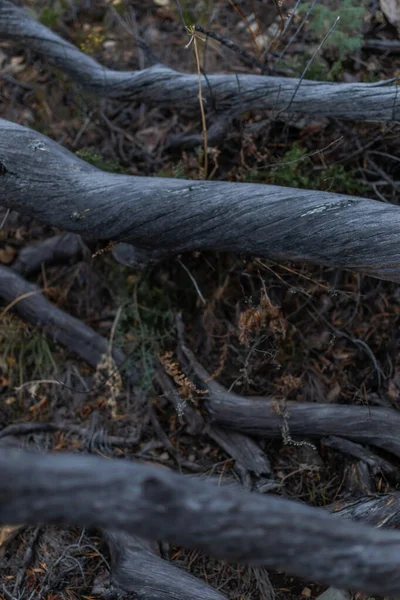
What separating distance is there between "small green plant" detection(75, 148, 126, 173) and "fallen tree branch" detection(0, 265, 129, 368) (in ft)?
3.03

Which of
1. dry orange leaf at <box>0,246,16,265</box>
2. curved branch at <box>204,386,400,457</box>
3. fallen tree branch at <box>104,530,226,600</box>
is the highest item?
dry orange leaf at <box>0,246,16,265</box>

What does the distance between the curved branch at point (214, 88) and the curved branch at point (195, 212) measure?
0.70 m

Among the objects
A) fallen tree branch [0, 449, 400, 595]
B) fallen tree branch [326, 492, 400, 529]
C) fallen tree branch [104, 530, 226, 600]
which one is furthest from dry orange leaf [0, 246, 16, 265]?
fallen tree branch [0, 449, 400, 595]

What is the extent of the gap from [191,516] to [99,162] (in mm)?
2651

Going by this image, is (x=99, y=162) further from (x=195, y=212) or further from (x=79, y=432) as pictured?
(x=79, y=432)

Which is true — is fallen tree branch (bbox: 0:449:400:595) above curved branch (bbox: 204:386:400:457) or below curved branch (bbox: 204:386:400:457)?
above

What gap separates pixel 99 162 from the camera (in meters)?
3.67

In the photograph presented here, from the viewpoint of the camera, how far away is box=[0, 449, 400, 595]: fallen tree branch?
1425 mm

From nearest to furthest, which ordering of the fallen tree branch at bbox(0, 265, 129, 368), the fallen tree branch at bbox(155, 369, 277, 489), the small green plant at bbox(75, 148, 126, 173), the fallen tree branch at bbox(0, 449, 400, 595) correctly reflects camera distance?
the fallen tree branch at bbox(0, 449, 400, 595)
the fallen tree branch at bbox(155, 369, 277, 489)
the small green plant at bbox(75, 148, 126, 173)
the fallen tree branch at bbox(0, 265, 129, 368)

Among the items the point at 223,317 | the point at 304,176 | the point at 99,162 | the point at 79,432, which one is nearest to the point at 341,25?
the point at 304,176

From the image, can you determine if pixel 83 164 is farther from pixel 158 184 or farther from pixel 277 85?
pixel 277 85

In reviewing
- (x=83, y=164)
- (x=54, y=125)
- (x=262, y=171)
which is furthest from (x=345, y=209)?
(x=54, y=125)

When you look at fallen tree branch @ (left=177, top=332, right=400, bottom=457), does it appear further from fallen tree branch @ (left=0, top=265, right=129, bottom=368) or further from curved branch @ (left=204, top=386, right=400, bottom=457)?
fallen tree branch @ (left=0, top=265, right=129, bottom=368)

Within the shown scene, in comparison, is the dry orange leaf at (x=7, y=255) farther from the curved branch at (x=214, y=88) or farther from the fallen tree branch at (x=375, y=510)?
the fallen tree branch at (x=375, y=510)
